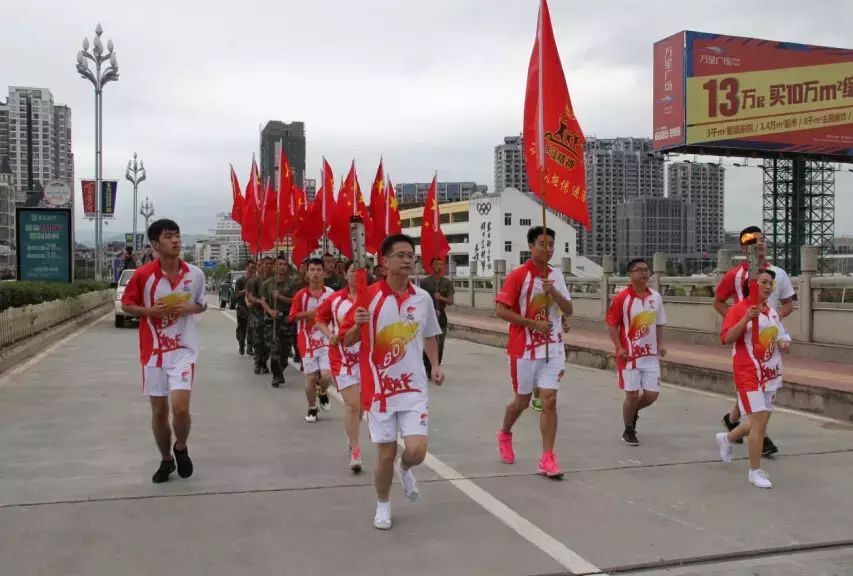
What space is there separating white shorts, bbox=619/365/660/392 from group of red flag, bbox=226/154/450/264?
9200mm

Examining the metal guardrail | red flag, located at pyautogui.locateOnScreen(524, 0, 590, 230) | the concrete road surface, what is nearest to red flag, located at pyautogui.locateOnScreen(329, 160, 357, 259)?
the metal guardrail

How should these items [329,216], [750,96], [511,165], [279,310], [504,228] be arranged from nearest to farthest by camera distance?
[279,310] < [329,216] < [750,96] < [504,228] < [511,165]

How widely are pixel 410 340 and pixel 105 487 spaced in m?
2.54

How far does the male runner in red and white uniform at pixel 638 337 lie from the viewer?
726 cm

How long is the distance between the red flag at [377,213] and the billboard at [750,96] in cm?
2000

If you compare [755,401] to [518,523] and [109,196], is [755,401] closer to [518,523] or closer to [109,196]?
[518,523]

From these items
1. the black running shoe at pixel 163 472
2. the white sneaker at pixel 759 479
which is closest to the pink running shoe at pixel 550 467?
the white sneaker at pixel 759 479

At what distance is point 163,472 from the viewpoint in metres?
5.94

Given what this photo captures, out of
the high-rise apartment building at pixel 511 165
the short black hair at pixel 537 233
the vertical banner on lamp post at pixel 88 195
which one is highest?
the high-rise apartment building at pixel 511 165

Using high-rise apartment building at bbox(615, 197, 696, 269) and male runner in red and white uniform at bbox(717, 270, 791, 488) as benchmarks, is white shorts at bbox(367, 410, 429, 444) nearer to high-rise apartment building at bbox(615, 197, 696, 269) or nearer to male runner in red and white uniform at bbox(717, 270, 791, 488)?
male runner in red and white uniform at bbox(717, 270, 791, 488)

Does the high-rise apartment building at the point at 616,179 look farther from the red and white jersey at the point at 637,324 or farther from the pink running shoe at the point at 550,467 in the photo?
the pink running shoe at the point at 550,467

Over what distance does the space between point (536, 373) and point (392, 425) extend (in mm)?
1747

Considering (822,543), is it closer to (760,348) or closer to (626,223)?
(760,348)

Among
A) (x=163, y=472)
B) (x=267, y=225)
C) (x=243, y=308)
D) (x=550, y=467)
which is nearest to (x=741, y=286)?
(x=550, y=467)
